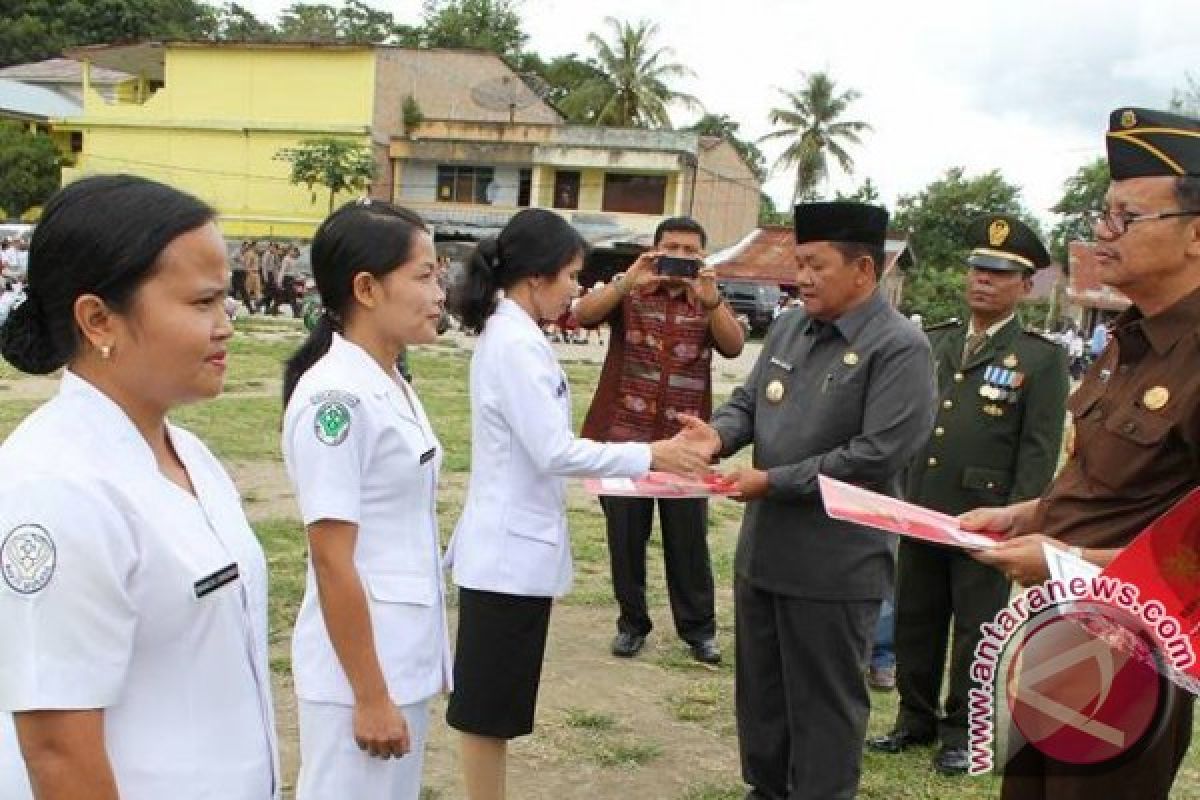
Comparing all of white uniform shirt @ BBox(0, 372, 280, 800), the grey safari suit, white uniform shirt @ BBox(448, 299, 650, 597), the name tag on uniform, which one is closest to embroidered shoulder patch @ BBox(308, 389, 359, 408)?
white uniform shirt @ BBox(0, 372, 280, 800)

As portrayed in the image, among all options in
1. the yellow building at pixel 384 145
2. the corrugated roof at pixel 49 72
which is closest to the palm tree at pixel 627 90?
the yellow building at pixel 384 145

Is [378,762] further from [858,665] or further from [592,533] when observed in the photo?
[592,533]

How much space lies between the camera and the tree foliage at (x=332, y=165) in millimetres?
32344

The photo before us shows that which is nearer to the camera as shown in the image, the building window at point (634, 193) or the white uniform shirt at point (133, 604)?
the white uniform shirt at point (133, 604)

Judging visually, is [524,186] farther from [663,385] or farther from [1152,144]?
[1152,144]

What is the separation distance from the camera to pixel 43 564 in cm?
129

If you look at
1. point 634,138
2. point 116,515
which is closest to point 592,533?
point 116,515

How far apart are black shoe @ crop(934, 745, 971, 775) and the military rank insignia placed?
4.55ft

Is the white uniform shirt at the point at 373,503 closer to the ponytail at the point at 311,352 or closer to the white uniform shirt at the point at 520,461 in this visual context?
the ponytail at the point at 311,352

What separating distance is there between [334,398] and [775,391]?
1.67 m

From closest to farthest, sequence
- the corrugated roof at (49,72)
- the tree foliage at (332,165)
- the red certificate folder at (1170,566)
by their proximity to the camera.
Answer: the red certificate folder at (1170,566) < the tree foliage at (332,165) < the corrugated roof at (49,72)

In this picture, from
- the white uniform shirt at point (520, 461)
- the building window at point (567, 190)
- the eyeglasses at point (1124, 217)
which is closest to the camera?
the eyeglasses at point (1124, 217)

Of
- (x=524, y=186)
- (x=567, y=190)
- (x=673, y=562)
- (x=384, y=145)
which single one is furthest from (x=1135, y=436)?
(x=384, y=145)

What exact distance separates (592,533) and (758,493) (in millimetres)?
3987
